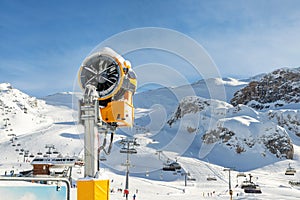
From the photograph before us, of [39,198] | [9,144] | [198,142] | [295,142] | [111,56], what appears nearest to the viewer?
[39,198]

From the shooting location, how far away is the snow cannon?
726 cm

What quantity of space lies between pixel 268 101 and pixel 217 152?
75.0 m

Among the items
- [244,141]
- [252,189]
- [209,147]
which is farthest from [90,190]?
[244,141]

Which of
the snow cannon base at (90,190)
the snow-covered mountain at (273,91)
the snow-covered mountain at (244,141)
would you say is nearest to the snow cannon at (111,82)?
the snow cannon base at (90,190)

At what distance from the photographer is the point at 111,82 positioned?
7.48 meters

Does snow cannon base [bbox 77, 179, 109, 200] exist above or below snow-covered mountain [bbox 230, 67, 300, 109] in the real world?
below

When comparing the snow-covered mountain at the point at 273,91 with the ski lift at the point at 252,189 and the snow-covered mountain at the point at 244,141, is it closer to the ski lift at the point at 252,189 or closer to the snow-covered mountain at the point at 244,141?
the snow-covered mountain at the point at 244,141

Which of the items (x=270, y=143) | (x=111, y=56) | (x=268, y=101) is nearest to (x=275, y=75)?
(x=268, y=101)

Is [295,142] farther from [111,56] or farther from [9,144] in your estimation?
[111,56]

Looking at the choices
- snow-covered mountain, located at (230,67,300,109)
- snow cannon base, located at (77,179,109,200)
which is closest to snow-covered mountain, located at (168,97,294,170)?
snow-covered mountain, located at (230,67,300,109)

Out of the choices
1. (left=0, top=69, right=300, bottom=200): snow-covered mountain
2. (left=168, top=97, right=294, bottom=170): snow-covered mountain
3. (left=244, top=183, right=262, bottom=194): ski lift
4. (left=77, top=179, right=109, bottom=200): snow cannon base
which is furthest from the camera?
(left=168, top=97, right=294, bottom=170): snow-covered mountain

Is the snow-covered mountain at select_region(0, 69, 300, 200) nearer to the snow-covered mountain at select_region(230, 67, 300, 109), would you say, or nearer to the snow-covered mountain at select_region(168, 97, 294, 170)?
the snow-covered mountain at select_region(168, 97, 294, 170)

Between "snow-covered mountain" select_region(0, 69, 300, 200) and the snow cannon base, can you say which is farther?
"snow-covered mountain" select_region(0, 69, 300, 200)

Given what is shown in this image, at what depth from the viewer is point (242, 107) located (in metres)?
119
